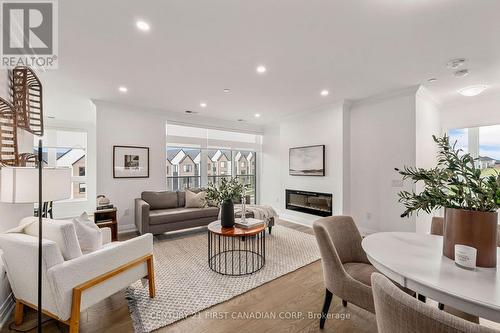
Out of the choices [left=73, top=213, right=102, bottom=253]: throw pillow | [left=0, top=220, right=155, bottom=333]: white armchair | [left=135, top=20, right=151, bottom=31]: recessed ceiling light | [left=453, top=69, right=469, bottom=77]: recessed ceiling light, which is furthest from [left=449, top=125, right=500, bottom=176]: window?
[left=73, top=213, right=102, bottom=253]: throw pillow

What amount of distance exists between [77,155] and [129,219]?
10.5 ft

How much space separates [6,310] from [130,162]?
3233mm

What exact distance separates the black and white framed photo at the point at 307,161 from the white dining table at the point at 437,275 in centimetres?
334

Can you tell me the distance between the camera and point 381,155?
13.8ft

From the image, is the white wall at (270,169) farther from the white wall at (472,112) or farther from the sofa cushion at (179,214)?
the white wall at (472,112)

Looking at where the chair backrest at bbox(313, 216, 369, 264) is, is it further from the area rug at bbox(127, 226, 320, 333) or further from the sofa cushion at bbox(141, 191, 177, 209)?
the sofa cushion at bbox(141, 191, 177, 209)

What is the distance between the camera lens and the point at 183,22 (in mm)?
2080

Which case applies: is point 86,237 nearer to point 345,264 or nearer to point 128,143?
point 345,264

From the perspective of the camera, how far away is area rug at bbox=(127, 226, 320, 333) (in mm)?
A: 2029

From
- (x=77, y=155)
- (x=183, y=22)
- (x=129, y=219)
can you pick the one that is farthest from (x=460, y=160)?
(x=77, y=155)

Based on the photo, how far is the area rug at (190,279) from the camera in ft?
6.66

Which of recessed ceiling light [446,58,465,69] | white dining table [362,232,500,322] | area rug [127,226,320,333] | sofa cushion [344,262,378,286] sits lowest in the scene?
area rug [127,226,320,333]

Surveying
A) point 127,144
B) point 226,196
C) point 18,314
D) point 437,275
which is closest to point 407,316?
point 437,275

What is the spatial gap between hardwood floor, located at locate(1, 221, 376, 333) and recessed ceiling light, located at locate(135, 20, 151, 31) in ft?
8.81
